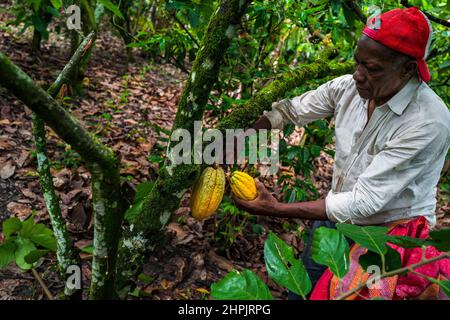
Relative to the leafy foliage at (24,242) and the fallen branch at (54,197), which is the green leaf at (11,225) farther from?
the fallen branch at (54,197)

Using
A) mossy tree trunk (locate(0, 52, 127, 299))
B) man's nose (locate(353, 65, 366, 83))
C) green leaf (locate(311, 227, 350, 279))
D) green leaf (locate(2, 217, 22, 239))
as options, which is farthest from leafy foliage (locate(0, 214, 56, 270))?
man's nose (locate(353, 65, 366, 83))

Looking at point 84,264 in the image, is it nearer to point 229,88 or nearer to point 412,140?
point 229,88

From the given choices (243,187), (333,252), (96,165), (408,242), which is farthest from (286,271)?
(243,187)

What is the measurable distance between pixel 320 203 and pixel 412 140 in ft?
1.45

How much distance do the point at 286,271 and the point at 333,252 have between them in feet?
0.34

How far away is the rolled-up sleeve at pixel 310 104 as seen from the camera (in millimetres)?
1861

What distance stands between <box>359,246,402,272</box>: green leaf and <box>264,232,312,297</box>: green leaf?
0.39 ft

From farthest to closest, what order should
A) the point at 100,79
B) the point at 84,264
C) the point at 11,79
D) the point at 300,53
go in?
1. the point at 100,79
2. the point at 300,53
3. the point at 84,264
4. the point at 11,79

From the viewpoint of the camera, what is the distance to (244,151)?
5.50 feet

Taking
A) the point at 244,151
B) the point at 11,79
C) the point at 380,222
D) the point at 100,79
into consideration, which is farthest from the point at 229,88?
the point at 100,79

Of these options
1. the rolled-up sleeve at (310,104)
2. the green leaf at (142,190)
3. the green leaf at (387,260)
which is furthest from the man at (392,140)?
the green leaf at (387,260)

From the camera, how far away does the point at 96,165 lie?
0.89m

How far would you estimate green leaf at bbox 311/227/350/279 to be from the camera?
744mm

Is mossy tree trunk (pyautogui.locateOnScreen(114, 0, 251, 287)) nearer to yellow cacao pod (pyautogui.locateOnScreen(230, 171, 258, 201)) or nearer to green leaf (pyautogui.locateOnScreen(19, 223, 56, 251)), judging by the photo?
green leaf (pyautogui.locateOnScreen(19, 223, 56, 251))
